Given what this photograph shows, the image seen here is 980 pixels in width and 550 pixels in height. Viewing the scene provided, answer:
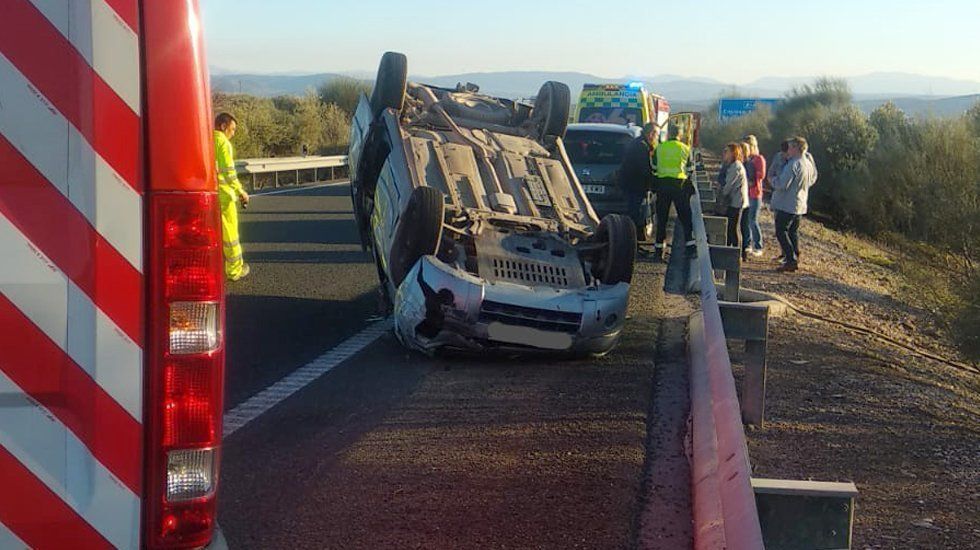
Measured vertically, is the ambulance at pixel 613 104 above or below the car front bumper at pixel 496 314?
above

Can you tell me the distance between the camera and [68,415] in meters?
2.07

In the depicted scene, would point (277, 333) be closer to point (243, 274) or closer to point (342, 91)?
point (243, 274)

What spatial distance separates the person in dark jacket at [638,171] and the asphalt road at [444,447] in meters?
4.59

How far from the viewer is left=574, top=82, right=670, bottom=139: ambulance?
2738 cm

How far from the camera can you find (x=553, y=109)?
1013 centimetres

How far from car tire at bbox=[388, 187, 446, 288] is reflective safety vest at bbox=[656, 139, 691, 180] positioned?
6076mm

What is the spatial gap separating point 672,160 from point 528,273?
5783 millimetres

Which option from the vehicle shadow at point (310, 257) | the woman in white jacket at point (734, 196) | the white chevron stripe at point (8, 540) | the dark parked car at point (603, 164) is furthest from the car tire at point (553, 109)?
the white chevron stripe at point (8, 540)

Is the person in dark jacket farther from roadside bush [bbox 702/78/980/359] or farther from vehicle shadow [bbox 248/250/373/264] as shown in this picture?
vehicle shadow [bbox 248/250/373/264]

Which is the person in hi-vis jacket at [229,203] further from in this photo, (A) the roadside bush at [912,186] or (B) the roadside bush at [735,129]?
(B) the roadside bush at [735,129]

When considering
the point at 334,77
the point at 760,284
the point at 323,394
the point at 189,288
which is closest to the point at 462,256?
the point at 323,394

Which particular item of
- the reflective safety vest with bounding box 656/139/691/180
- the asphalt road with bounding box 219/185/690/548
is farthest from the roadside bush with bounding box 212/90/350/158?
the asphalt road with bounding box 219/185/690/548

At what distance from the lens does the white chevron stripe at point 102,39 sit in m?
2.04

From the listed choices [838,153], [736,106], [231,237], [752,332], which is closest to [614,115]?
[838,153]
